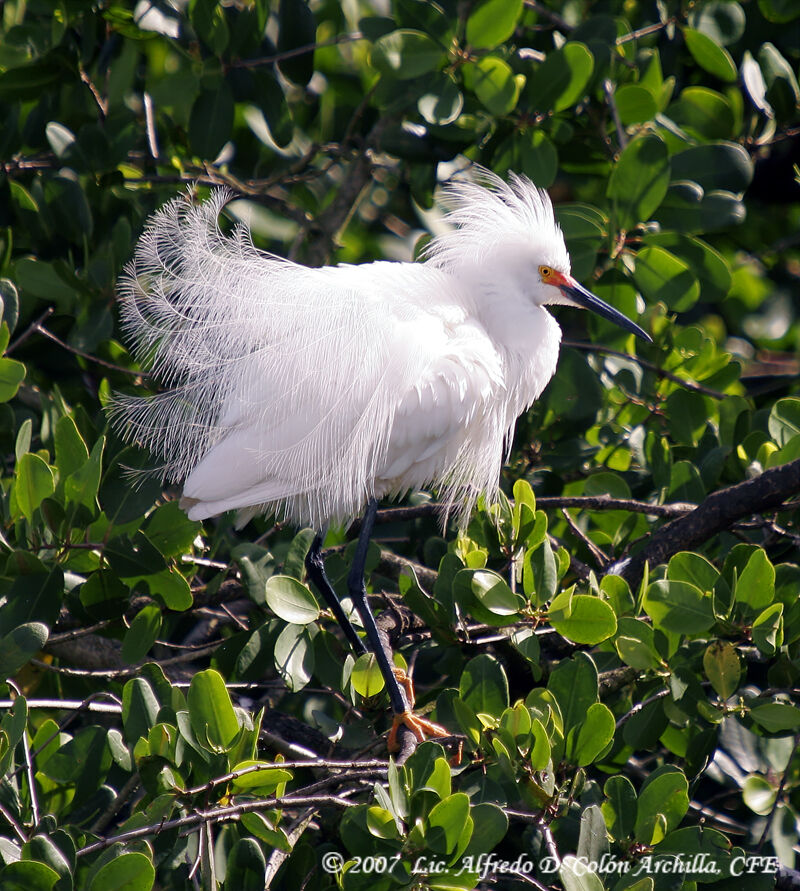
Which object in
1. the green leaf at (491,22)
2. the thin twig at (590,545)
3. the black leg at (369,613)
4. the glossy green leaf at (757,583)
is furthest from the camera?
the green leaf at (491,22)

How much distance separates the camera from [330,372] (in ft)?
7.62

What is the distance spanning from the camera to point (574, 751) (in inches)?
65.8

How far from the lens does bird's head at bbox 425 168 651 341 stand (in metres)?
2.63

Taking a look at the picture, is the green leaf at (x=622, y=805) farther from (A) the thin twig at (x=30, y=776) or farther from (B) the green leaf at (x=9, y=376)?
(B) the green leaf at (x=9, y=376)

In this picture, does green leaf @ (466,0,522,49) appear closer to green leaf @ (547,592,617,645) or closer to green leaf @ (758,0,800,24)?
green leaf @ (758,0,800,24)

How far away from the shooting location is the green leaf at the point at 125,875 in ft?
4.49

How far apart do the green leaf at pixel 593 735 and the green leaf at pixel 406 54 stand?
1.76 m

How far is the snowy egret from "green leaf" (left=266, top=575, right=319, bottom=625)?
0.27 m

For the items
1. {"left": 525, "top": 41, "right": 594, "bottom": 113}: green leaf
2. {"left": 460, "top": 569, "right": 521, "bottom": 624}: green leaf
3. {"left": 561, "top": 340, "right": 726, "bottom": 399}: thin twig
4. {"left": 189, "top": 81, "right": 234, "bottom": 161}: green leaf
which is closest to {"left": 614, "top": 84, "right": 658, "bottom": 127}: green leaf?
{"left": 525, "top": 41, "right": 594, "bottom": 113}: green leaf

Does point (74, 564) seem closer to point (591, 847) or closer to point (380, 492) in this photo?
point (380, 492)

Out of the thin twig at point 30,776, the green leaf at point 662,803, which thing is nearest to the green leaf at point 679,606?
the green leaf at point 662,803

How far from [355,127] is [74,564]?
1.93m

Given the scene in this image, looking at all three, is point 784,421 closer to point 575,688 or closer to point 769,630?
point 769,630

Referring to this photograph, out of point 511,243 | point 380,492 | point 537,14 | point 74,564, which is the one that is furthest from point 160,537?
point 537,14
